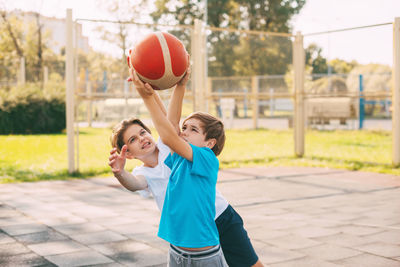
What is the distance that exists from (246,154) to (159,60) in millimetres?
8783

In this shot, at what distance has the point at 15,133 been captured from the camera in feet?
57.0

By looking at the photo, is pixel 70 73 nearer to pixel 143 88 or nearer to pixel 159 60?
pixel 159 60

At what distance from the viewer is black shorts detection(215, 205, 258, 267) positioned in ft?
8.99

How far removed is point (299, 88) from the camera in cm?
1048

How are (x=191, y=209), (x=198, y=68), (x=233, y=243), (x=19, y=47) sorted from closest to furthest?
(x=191, y=209)
(x=233, y=243)
(x=198, y=68)
(x=19, y=47)

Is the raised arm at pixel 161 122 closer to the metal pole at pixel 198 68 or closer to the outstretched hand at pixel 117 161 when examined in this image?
the outstretched hand at pixel 117 161

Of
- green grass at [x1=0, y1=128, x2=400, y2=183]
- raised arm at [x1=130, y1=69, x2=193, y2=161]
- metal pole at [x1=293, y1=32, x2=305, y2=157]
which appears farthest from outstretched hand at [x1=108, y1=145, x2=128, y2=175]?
metal pole at [x1=293, y1=32, x2=305, y2=157]

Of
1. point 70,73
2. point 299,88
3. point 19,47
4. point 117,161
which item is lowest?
point 117,161

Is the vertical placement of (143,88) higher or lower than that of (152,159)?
higher

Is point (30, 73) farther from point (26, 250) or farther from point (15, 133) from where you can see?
point (26, 250)

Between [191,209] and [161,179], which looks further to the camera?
[161,179]

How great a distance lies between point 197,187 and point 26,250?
2.21 m

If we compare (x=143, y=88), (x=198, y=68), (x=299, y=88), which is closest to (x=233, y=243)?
(x=143, y=88)

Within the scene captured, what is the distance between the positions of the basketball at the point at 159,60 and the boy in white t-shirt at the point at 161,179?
0.10m
